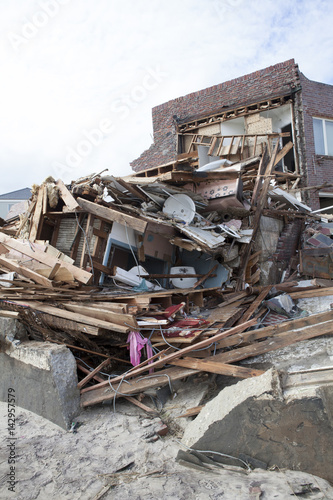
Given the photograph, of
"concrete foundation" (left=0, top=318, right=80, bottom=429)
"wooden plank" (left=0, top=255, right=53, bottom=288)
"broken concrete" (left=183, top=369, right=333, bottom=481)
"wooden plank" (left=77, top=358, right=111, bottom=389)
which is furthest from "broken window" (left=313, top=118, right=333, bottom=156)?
"concrete foundation" (left=0, top=318, right=80, bottom=429)

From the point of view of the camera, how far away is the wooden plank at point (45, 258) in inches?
267

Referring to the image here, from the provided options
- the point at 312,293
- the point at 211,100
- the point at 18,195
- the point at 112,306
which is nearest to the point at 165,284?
the point at 112,306

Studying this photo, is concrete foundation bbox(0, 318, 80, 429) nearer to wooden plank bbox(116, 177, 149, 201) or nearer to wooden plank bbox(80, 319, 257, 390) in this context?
wooden plank bbox(80, 319, 257, 390)

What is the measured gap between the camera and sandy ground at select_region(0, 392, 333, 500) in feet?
11.6

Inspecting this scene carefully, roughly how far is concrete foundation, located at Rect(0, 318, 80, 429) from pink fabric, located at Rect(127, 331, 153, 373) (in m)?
0.93

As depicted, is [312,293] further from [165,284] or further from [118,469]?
[118,469]

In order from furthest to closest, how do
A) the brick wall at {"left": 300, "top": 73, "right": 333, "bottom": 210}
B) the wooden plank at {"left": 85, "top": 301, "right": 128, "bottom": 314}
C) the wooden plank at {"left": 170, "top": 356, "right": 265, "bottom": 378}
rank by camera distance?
the brick wall at {"left": 300, "top": 73, "right": 333, "bottom": 210} < the wooden plank at {"left": 85, "top": 301, "right": 128, "bottom": 314} < the wooden plank at {"left": 170, "top": 356, "right": 265, "bottom": 378}

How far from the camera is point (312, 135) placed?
14.4 metres

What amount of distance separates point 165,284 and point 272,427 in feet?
15.8

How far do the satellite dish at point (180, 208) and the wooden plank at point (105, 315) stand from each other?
3117mm

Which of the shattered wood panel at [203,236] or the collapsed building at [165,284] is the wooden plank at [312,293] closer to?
the collapsed building at [165,284]

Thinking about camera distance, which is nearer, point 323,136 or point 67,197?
point 67,197

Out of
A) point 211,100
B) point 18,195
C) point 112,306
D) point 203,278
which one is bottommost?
point 112,306

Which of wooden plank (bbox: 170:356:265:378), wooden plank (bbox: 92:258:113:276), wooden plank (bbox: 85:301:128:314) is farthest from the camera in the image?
wooden plank (bbox: 92:258:113:276)
